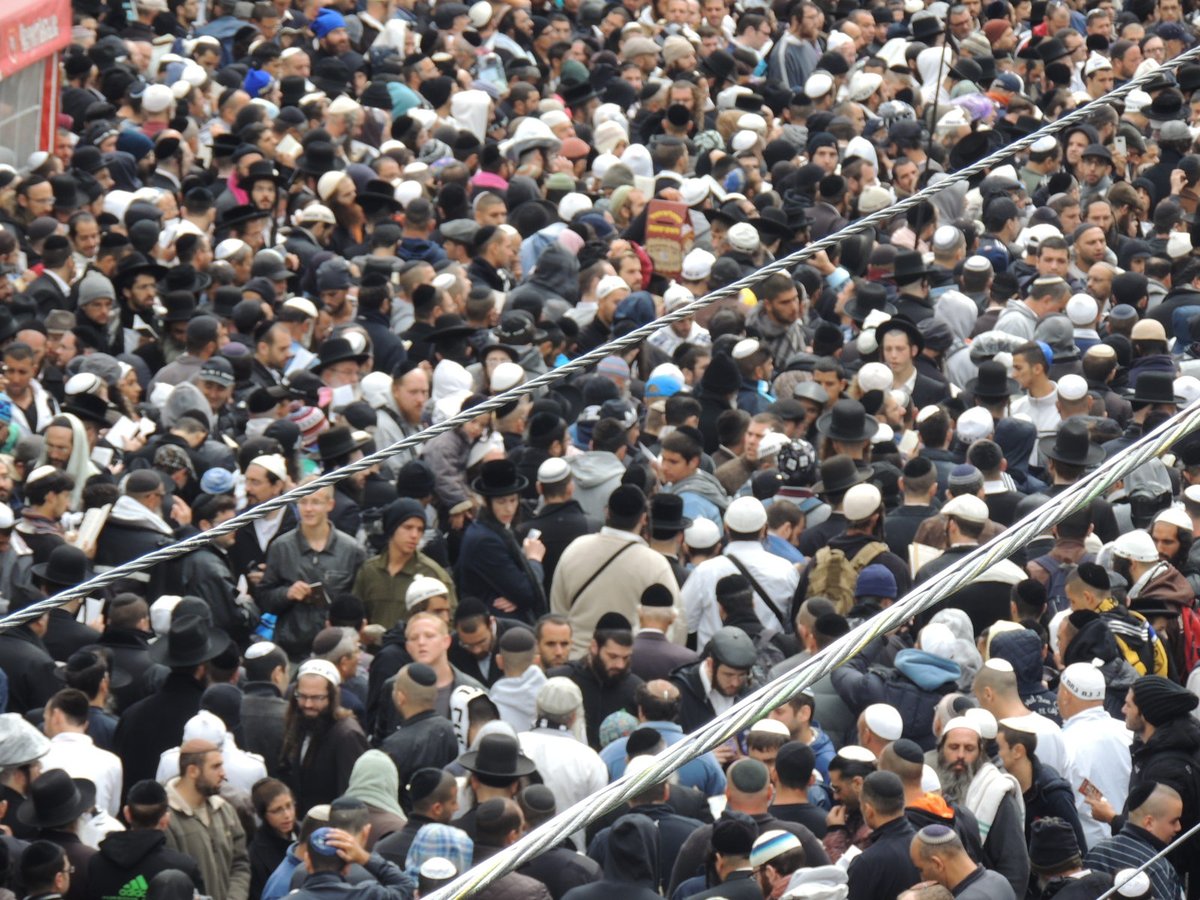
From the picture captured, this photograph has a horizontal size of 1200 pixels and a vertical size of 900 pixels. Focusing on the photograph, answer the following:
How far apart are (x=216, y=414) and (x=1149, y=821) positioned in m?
5.43

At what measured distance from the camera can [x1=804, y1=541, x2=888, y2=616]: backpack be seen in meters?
9.26

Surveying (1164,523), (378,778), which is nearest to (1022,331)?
(1164,523)

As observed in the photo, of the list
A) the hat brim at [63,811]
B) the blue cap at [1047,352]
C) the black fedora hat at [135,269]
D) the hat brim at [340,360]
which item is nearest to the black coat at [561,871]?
the hat brim at [63,811]

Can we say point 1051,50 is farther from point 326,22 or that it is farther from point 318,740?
point 318,740

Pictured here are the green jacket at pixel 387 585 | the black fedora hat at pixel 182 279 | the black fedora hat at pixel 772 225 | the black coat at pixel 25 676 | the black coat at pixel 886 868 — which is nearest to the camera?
the black coat at pixel 886 868

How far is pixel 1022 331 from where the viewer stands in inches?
485

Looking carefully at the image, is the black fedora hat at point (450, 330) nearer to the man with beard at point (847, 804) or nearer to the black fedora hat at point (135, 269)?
the black fedora hat at point (135, 269)

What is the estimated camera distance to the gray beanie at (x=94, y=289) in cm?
1197

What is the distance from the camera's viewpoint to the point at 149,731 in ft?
27.2

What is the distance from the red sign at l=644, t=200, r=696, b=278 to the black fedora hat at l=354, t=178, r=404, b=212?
5.15 ft

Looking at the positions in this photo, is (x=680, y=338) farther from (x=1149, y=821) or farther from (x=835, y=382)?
(x=1149, y=821)

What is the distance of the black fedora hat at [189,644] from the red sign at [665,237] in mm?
5638

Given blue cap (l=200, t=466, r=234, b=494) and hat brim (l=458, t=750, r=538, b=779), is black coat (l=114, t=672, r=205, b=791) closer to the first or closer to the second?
hat brim (l=458, t=750, r=538, b=779)

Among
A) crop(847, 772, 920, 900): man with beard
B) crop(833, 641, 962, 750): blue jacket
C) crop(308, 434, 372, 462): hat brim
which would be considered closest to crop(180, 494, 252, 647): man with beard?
crop(308, 434, 372, 462): hat brim
